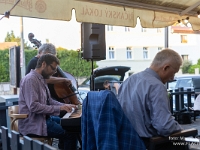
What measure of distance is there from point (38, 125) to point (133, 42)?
2889 centimetres

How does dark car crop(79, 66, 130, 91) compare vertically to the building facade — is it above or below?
below

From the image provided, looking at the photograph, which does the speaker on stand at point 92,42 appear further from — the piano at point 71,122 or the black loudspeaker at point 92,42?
the piano at point 71,122

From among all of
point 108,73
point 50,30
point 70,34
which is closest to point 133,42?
point 70,34

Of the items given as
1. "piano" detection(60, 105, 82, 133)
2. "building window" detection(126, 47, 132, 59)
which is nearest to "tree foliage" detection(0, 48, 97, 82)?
"building window" detection(126, 47, 132, 59)

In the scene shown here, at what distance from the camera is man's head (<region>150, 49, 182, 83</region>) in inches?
96.4

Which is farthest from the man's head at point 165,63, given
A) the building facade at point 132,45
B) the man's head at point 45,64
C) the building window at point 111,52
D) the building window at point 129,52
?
the building window at point 129,52

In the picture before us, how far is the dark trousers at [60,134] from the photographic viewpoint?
3266 mm

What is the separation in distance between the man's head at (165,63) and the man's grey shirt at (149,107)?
101mm

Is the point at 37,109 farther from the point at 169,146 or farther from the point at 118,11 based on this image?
the point at 118,11

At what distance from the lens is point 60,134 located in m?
3.34

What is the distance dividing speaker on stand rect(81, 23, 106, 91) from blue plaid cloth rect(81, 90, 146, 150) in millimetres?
4104

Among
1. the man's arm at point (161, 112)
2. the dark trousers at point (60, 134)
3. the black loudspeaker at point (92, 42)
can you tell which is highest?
the black loudspeaker at point (92, 42)

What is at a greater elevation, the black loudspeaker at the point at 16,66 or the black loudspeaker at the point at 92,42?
the black loudspeaker at the point at 92,42

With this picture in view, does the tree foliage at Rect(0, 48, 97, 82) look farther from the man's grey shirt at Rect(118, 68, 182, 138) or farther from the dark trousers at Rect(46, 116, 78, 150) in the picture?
the man's grey shirt at Rect(118, 68, 182, 138)
